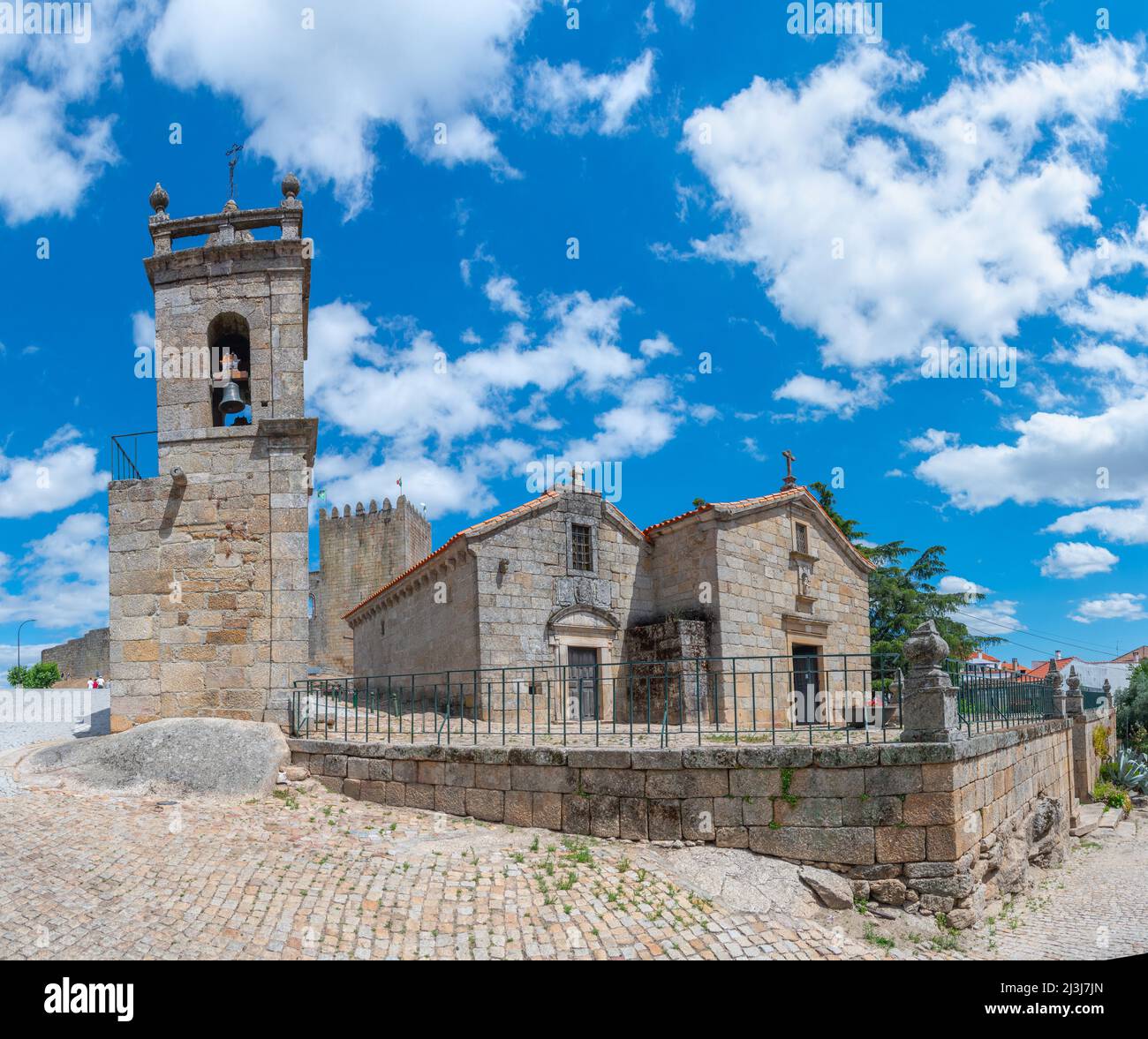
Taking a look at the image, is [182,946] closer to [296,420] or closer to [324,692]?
[324,692]

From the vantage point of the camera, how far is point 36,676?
37.2 m

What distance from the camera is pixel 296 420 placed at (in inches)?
483

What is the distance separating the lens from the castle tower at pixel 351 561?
40.8m

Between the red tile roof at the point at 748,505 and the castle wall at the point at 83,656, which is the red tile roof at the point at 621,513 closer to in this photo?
the red tile roof at the point at 748,505

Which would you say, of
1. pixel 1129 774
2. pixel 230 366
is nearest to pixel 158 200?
pixel 230 366

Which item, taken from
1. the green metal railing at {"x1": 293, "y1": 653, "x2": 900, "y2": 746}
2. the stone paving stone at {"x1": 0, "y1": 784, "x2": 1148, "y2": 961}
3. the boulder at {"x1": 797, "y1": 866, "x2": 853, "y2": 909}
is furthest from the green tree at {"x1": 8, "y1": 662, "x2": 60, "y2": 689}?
the boulder at {"x1": 797, "y1": 866, "x2": 853, "y2": 909}

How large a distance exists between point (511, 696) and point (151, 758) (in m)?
8.18

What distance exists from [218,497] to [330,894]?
6479mm

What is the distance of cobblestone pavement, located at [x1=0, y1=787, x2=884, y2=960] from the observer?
22.0ft

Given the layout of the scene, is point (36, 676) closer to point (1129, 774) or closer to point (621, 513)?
point (621, 513)

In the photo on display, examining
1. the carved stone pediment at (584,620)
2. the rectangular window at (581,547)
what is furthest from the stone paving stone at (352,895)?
the rectangular window at (581,547)

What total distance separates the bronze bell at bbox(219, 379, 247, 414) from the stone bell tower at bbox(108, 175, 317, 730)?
0.07 feet

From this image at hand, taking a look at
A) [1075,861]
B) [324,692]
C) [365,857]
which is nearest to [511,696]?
[324,692]

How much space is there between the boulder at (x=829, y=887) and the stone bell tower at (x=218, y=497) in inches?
276
